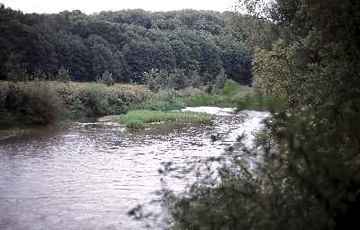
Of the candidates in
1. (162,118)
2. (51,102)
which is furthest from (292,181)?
(162,118)

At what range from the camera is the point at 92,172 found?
15.6 m

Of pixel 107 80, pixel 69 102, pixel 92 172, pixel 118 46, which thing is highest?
pixel 118 46

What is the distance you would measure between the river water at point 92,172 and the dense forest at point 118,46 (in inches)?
648

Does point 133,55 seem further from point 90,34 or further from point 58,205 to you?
point 58,205

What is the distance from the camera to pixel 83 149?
20.0 metres

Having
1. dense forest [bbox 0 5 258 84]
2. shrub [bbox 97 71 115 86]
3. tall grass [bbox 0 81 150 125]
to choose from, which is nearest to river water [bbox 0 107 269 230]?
tall grass [bbox 0 81 150 125]

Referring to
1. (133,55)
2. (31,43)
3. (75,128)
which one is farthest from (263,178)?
(133,55)

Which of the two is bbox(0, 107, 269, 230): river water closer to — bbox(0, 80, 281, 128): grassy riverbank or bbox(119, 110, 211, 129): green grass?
bbox(0, 80, 281, 128): grassy riverbank

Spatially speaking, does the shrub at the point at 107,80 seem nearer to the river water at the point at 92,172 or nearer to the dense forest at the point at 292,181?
the river water at the point at 92,172

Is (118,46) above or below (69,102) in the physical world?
above

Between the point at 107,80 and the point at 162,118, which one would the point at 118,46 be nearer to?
the point at 107,80

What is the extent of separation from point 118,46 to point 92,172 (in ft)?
177

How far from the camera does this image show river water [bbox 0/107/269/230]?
10.1 meters

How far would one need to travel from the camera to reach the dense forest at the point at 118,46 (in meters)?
48.2
